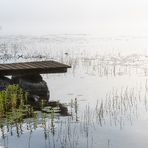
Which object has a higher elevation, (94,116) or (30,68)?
(30,68)

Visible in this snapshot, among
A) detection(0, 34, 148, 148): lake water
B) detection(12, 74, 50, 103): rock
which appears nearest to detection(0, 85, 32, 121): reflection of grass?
detection(0, 34, 148, 148): lake water

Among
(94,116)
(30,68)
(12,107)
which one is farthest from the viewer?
(30,68)

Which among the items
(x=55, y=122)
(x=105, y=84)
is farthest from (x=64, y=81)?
(x=55, y=122)

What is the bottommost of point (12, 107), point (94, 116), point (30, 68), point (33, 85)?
point (94, 116)

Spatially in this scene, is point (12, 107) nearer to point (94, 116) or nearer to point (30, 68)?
point (94, 116)

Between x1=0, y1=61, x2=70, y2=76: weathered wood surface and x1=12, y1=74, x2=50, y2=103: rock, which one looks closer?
x1=12, y1=74, x2=50, y2=103: rock

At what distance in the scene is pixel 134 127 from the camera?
7.71 metres

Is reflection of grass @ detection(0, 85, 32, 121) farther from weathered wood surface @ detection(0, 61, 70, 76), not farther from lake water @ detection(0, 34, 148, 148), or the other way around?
weathered wood surface @ detection(0, 61, 70, 76)

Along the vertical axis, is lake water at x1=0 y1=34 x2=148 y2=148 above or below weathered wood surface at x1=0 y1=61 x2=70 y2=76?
below

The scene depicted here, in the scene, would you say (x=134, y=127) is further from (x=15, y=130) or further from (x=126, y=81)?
(x=126, y=81)

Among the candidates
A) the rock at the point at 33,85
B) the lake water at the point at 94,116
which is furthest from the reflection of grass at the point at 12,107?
the rock at the point at 33,85

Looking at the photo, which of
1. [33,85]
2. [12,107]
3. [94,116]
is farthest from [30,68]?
[94,116]

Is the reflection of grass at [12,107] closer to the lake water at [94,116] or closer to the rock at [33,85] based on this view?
the lake water at [94,116]

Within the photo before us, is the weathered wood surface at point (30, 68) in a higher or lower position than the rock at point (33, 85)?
higher
